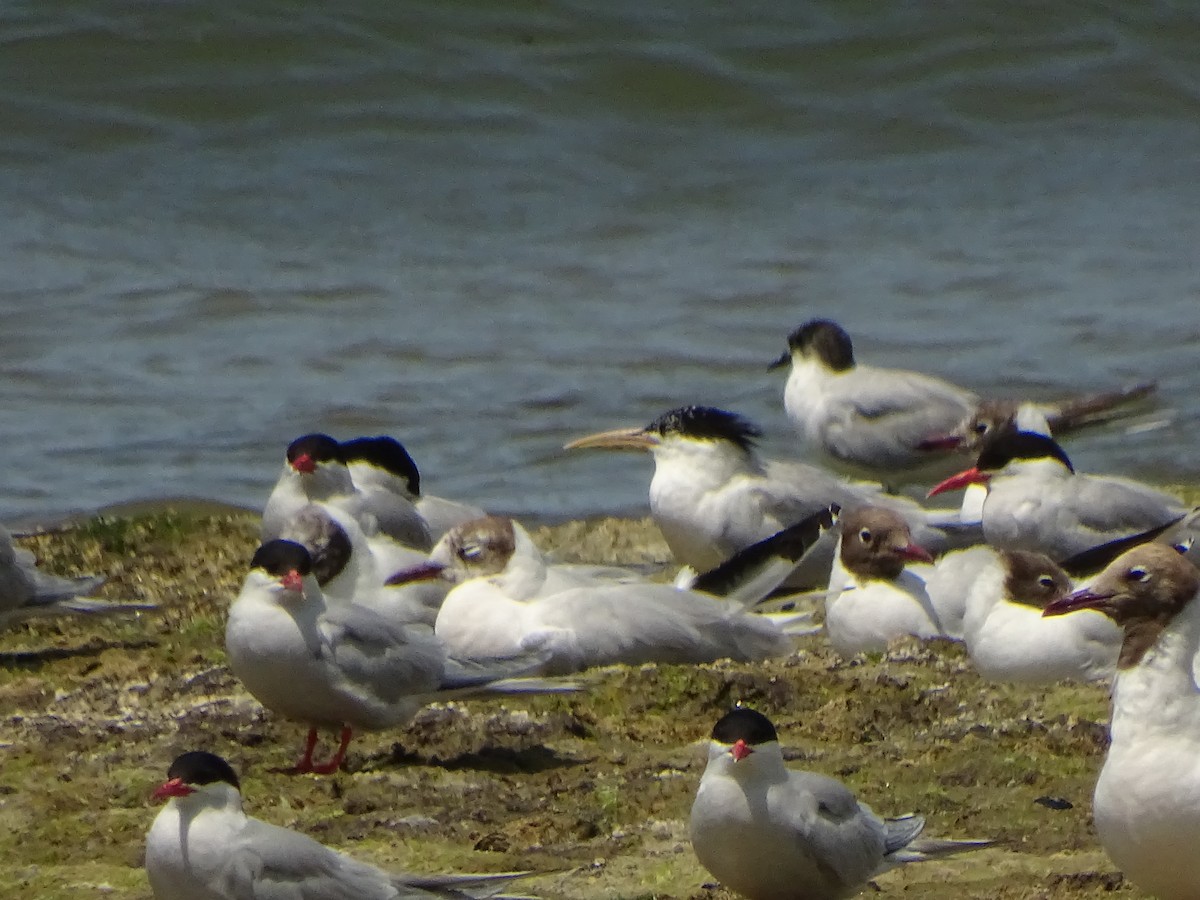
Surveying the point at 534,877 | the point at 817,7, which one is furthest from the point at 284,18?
the point at 534,877

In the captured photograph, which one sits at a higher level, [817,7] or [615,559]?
[817,7]

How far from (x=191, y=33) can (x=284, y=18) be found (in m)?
0.87

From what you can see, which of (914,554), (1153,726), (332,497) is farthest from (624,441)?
(1153,726)

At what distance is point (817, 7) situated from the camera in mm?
19891

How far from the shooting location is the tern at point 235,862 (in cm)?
429

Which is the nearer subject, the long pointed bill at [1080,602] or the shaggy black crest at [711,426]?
the long pointed bill at [1080,602]

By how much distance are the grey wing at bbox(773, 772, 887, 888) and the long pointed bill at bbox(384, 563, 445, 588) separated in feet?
10.3

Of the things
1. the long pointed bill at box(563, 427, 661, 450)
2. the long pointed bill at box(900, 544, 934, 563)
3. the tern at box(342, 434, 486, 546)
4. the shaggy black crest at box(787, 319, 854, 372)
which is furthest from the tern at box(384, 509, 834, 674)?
the shaggy black crest at box(787, 319, 854, 372)

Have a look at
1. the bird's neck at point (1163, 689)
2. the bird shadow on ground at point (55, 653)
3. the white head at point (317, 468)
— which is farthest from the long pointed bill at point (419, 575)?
the bird's neck at point (1163, 689)

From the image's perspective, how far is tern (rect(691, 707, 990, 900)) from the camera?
14.5 feet

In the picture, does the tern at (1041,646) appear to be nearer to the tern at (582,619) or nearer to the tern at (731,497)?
the tern at (582,619)

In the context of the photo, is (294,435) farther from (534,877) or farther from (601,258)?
(534,877)

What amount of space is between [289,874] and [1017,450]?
17.1ft

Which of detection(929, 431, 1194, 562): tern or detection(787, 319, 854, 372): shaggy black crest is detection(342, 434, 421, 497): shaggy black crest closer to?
detection(929, 431, 1194, 562): tern
